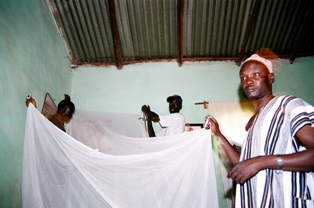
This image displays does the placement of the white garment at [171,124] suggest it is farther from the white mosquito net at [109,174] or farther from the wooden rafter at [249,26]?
the wooden rafter at [249,26]

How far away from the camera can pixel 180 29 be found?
11.7ft

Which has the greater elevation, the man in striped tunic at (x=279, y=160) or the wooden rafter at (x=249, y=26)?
the wooden rafter at (x=249, y=26)

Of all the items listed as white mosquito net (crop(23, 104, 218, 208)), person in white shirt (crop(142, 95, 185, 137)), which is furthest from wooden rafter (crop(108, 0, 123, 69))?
white mosquito net (crop(23, 104, 218, 208))

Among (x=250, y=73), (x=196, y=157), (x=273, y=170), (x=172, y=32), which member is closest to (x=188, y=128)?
(x=172, y=32)

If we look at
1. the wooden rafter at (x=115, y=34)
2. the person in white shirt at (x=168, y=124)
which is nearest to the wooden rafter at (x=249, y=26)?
the person in white shirt at (x=168, y=124)

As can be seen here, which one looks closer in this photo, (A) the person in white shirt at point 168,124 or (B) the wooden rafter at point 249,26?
(A) the person in white shirt at point 168,124

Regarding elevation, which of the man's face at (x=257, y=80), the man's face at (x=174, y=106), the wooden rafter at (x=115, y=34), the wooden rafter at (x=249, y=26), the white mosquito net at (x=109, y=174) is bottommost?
the white mosquito net at (x=109, y=174)

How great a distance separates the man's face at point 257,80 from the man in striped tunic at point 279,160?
0.50 ft

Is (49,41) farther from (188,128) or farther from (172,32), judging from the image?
(188,128)

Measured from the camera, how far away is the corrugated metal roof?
3.42 metres

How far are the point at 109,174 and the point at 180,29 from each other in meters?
2.64

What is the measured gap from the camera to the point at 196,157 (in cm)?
177

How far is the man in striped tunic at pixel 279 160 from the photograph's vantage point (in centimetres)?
109

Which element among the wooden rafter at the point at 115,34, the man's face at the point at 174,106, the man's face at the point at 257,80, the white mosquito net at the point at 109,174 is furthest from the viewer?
the man's face at the point at 174,106
